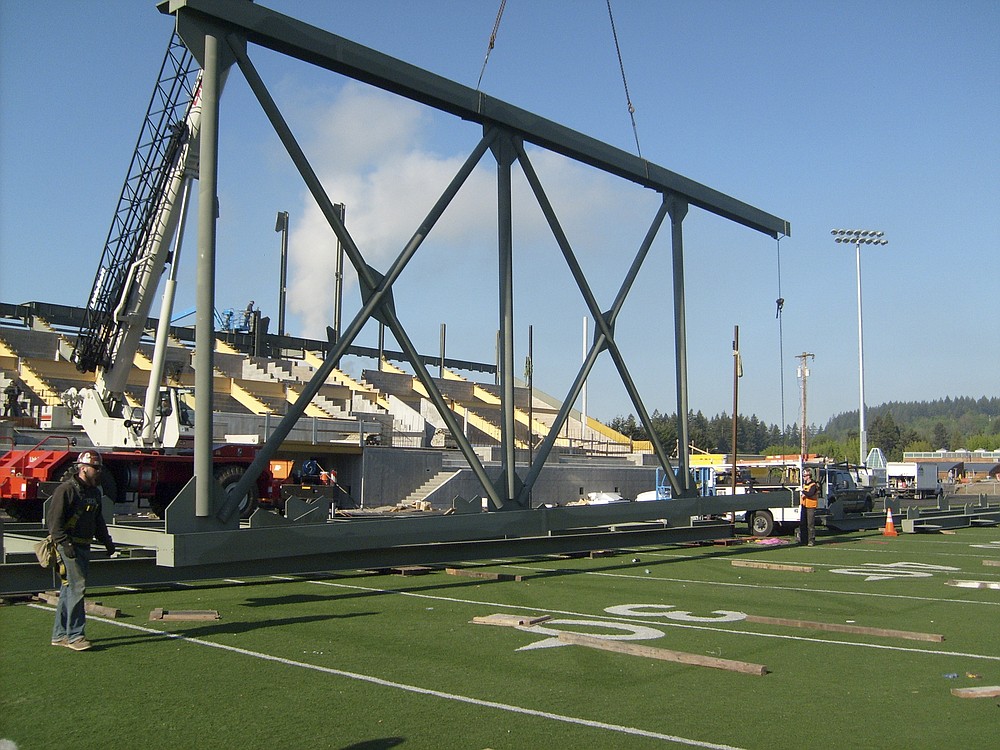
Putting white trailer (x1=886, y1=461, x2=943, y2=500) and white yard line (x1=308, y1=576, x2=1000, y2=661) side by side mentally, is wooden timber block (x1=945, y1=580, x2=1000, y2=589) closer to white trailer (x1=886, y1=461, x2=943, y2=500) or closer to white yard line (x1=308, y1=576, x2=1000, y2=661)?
white yard line (x1=308, y1=576, x2=1000, y2=661)

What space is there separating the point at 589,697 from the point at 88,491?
509 centimetres

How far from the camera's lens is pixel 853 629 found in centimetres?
960

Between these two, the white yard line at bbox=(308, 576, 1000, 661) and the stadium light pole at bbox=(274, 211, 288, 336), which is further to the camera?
the stadium light pole at bbox=(274, 211, 288, 336)

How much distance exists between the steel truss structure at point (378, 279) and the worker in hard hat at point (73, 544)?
7.24ft

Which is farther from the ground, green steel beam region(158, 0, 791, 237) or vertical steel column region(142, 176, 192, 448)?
green steel beam region(158, 0, 791, 237)

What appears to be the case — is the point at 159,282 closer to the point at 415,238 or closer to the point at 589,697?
the point at 415,238

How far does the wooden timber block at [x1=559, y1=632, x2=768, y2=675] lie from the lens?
7770mm

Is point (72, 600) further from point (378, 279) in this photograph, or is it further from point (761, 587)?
point (761, 587)

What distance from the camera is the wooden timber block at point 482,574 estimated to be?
574 inches

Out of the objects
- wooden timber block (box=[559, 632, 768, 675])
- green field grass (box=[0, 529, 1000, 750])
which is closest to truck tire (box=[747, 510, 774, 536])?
green field grass (box=[0, 529, 1000, 750])

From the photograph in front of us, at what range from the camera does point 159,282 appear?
22.7 m

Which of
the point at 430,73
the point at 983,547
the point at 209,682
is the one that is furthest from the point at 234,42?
the point at 983,547

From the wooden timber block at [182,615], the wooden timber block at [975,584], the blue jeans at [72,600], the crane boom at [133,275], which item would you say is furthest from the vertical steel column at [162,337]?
the wooden timber block at [975,584]

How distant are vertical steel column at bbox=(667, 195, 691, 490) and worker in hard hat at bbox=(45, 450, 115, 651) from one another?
12907 mm
